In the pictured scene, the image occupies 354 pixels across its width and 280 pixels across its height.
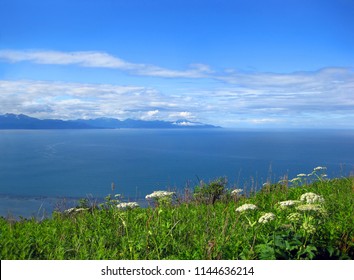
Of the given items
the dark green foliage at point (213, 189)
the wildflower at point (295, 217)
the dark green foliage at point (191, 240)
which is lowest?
the dark green foliage at point (213, 189)

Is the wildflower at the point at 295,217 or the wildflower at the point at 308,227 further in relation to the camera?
the wildflower at the point at 295,217

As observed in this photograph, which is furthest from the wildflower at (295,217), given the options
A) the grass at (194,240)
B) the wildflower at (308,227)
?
the wildflower at (308,227)

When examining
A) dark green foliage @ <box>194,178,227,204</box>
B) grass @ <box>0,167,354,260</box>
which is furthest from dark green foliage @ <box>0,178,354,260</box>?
dark green foliage @ <box>194,178,227,204</box>

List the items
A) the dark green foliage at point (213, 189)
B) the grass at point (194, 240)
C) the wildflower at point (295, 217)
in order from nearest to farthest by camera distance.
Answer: the grass at point (194, 240) < the wildflower at point (295, 217) < the dark green foliage at point (213, 189)

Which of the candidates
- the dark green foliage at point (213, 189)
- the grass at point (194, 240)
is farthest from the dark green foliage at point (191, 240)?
the dark green foliage at point (213, 189)

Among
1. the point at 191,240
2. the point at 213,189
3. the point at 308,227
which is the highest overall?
the point at 308,227

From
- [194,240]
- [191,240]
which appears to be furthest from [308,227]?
[191,240]

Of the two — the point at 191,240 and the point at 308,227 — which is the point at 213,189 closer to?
the point at 191,240

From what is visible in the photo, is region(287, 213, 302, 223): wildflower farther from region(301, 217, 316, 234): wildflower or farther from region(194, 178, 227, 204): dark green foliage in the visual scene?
region(194, 178, 227, 204): dark green foliage

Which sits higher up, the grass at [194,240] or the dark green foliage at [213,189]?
the grass at [194,240]

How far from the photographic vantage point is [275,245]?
5.78 meters

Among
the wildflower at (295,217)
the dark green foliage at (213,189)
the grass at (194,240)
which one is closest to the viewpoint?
the grass at (194,240)

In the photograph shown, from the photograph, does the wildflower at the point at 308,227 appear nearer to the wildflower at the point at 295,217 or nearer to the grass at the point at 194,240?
the grass at the point at 194,240
